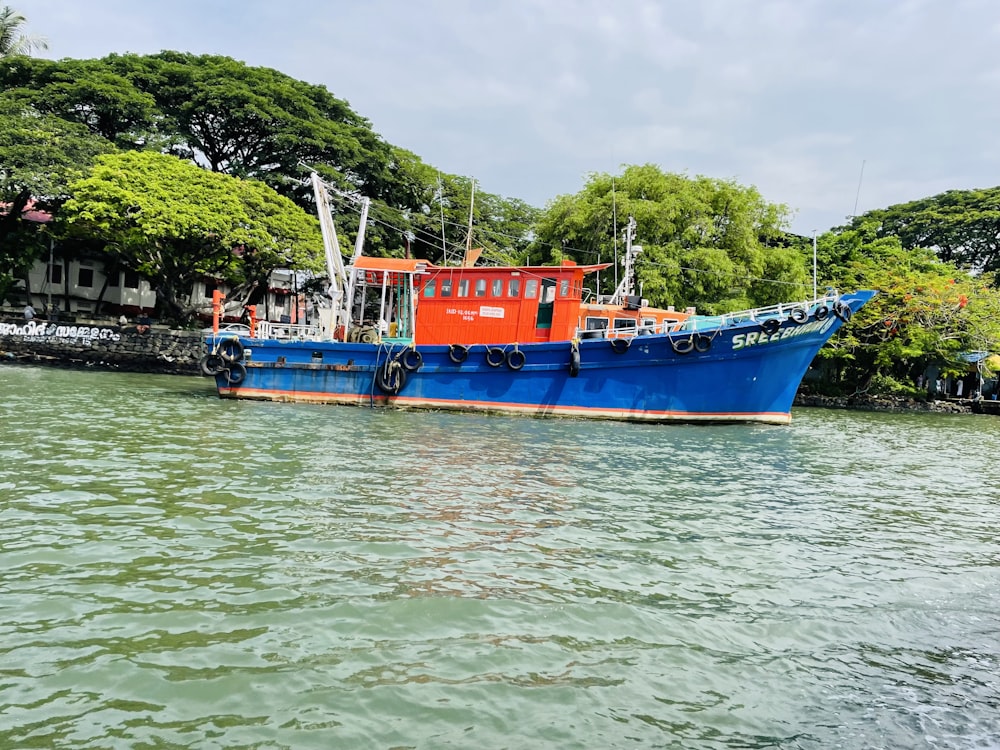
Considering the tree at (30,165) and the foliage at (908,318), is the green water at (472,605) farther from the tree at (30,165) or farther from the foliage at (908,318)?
the foliage at (908,318)

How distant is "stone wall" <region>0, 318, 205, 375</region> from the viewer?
28.0 metres

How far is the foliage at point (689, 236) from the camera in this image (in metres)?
29.8

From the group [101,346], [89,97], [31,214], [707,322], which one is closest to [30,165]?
[101,346]

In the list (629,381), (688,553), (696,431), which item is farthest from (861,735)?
(629,381)

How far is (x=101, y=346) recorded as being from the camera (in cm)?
2842

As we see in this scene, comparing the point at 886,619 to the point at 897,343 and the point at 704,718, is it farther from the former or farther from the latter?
the point at 897,343

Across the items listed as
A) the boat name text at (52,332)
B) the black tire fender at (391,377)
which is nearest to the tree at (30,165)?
the boat name text at (52,332)

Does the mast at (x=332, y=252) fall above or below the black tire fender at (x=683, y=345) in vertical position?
above

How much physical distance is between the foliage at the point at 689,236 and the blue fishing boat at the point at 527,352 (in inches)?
396

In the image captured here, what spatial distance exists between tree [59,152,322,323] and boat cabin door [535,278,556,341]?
45.6 feet

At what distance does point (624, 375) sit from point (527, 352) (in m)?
2.46

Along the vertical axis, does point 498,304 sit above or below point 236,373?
above

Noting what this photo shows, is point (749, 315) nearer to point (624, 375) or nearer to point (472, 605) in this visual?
point (624, 375)

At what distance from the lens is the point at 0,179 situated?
26.2 m
